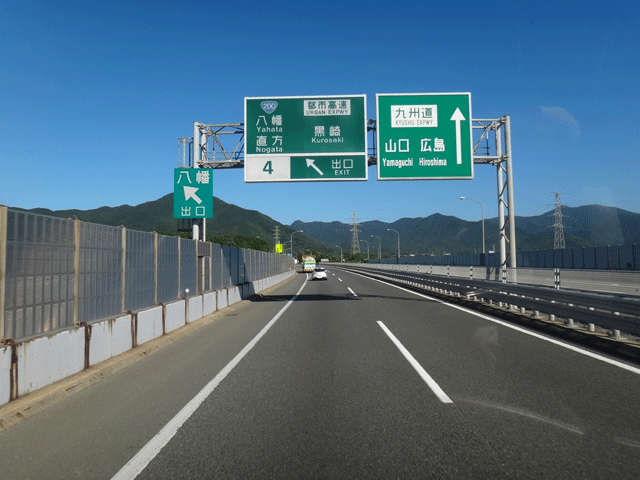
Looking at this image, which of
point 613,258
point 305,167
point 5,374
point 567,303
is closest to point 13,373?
point 5,374

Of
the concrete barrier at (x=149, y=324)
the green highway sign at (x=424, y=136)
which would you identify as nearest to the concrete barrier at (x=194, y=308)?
the concrete barrier at (x=149, y=324)

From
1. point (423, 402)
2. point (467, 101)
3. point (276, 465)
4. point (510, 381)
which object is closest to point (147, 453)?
point (276, 465)

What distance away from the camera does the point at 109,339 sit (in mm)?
8188

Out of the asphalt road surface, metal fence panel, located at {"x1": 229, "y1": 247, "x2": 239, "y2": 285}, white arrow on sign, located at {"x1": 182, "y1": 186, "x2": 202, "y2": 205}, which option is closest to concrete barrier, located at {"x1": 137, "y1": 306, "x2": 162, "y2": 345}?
the asphalt road surface

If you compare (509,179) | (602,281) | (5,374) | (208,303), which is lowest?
(208,303)

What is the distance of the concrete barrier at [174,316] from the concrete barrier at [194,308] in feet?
1.78

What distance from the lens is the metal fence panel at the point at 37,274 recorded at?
19.7 feet

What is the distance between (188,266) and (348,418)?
410 inches

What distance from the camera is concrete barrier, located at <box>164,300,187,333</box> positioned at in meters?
11.4

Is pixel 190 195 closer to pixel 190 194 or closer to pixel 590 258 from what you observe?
pixel 190 194

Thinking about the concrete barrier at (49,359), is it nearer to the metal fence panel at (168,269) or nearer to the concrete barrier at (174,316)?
the concrete barrier at (174,316)

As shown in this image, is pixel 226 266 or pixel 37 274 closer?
pixel 37 274

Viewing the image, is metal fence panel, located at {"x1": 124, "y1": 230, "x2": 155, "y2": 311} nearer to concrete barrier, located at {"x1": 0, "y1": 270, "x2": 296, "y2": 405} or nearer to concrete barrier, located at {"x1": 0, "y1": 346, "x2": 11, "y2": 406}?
concrete barrier, located at {"x1": 0, "y1": 270, "x2": 296, "y2": 405}

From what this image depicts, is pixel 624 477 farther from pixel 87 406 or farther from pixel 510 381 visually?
pixel 87 406
